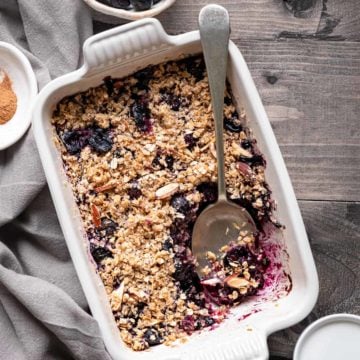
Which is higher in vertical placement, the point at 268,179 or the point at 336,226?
the point at 268,179

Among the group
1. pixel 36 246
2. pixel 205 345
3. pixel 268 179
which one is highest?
pixel 268 179

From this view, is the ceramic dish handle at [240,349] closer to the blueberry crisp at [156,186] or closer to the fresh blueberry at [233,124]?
the blueberry crisp at [156,186]

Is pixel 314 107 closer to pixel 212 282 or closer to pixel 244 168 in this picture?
pixel 244 168

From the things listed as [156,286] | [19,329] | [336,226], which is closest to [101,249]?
[156,286]

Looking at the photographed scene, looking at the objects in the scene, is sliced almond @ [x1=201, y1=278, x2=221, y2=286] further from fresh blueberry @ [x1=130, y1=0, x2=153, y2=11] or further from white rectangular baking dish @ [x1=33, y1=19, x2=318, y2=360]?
fresh blueberry @ [x1=130, y1=0, x2=153, y2=11]

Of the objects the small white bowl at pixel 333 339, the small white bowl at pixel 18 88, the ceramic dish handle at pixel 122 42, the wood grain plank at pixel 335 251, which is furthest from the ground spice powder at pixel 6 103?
the small white bowl at pixel 333 339

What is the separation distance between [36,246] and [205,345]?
1.49 feet

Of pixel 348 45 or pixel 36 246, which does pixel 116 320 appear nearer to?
pixel 36 246

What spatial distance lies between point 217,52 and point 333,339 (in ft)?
2.31

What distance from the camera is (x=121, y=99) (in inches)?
65.1

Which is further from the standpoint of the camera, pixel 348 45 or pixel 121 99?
pixel 348 45

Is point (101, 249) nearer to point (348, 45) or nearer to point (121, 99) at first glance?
point (121, 99)

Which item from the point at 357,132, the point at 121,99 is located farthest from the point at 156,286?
the point at 357,132

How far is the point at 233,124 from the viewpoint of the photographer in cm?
164
